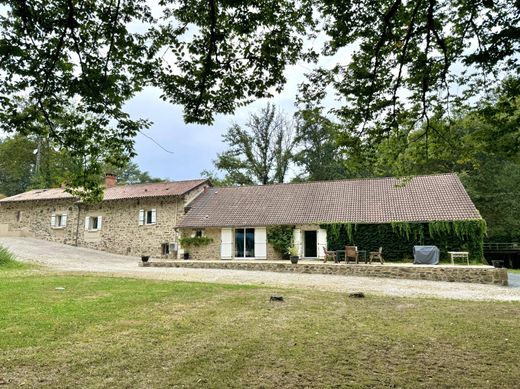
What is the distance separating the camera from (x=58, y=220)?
2919cm

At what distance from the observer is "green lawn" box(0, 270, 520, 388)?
14.4ft

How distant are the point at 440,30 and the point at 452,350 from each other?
502 centimetres

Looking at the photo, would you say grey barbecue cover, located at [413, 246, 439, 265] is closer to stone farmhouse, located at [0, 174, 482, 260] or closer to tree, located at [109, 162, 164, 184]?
stone farmhouse, located at [0, 174, 482, 260]

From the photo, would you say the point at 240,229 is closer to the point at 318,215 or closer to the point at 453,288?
the point at 318,215

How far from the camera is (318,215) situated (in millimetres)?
22094

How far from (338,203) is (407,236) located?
4.66m

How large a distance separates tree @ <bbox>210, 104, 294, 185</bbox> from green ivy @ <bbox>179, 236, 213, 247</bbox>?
16.1 meters

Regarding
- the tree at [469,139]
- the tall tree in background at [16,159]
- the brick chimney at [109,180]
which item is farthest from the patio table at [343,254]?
the tall tree in background at [16,159]

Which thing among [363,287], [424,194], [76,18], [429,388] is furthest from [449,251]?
A: [76,18]

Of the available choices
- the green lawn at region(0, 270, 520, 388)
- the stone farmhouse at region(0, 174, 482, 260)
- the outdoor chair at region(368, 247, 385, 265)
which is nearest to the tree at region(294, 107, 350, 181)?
the stone farmhouse at region(0, 174, 482, 260)

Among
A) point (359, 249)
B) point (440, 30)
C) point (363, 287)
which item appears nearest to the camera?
point (440, 30)

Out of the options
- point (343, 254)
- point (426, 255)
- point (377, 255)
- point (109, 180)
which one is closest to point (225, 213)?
point (343, 254)

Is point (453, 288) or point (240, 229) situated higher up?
point (240, 229)

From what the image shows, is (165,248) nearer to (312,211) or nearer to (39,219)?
(312,211)
